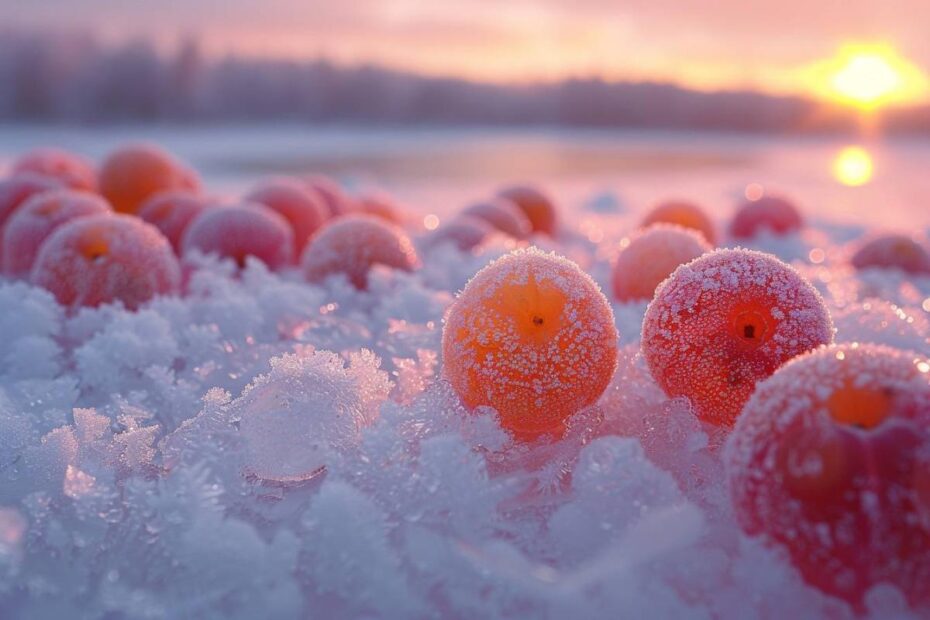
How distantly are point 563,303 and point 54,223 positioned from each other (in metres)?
1.92

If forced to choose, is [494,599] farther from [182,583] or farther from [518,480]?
[182,583]

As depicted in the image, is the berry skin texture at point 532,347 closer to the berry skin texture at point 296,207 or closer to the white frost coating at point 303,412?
the white frost coating at point 303,412

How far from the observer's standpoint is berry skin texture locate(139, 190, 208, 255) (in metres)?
2.78

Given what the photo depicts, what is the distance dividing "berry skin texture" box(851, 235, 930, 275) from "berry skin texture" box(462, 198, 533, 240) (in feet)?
4.86

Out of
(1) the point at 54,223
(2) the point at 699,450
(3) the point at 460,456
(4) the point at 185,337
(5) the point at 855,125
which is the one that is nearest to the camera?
(3) the point at 460,456

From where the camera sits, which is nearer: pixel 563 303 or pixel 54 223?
pixel 563 303

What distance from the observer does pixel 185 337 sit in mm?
1901

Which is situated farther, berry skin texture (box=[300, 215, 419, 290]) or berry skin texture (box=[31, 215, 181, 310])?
berry skin texture (box=[300, 215, 419, 290])

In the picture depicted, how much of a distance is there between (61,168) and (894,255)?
3.73m

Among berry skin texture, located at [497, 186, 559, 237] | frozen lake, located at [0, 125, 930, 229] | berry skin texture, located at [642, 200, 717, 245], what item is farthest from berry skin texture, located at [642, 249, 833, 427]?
frozen lake, located at [0, 125, 930, 229]

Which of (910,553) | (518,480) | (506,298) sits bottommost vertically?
(518,480)

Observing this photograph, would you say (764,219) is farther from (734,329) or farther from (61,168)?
(61,168)

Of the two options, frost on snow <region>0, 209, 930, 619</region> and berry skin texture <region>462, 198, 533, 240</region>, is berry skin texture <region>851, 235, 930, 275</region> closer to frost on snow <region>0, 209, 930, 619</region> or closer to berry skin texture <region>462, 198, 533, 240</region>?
berry skin texture <region>462, 198, 533, 240</region>

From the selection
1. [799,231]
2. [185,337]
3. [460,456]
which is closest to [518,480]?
[460,456]
